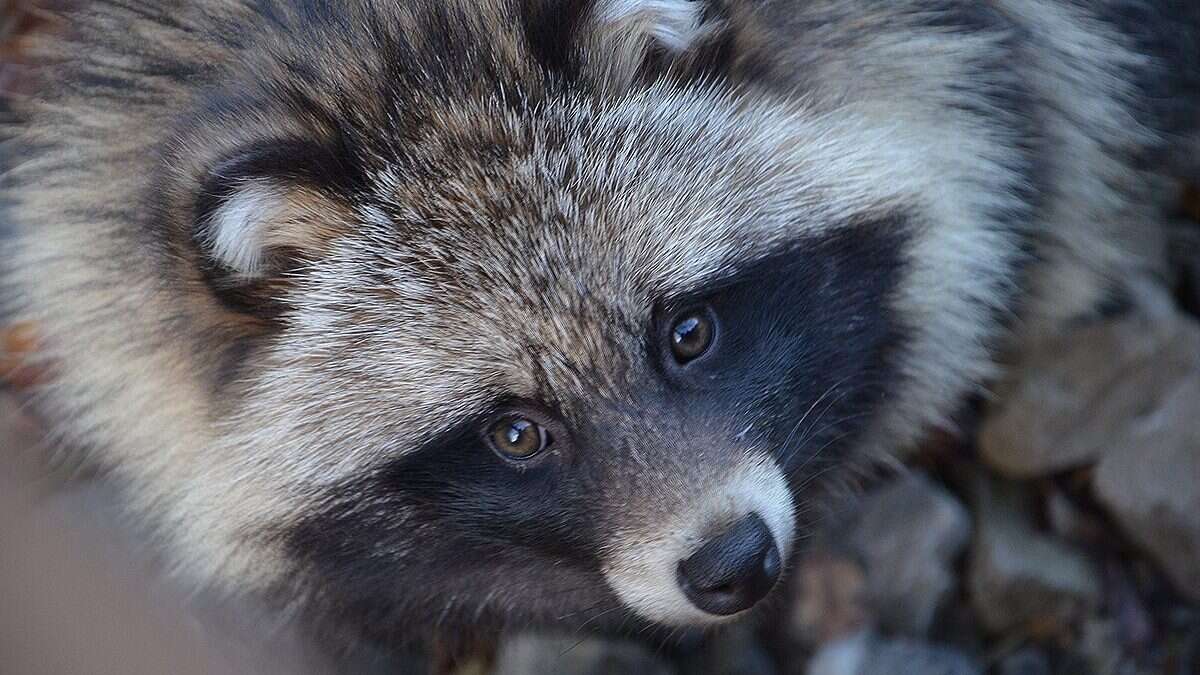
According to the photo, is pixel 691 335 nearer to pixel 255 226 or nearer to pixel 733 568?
pixel 733 568

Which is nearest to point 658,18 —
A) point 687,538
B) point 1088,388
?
point 687,538

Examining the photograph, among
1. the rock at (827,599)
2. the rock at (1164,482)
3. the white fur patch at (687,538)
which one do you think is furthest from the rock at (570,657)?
the rock at (1164,482)

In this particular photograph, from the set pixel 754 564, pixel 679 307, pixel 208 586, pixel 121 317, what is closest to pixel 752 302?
pixel 679 307

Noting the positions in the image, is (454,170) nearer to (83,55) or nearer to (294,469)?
(294,469)

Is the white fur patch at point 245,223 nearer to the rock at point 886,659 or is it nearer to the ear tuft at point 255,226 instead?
the ear tuft at point 255,226

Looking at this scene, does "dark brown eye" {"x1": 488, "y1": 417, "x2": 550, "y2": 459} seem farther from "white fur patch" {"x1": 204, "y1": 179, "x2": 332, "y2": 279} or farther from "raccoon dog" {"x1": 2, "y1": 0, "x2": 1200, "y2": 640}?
"white fur patch" {"x1": 204, "y1": 179, "x2": 332, "y2": 279}

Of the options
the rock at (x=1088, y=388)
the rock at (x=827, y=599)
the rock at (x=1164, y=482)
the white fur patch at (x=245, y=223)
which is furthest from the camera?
the rock at (x=827, y=599)
